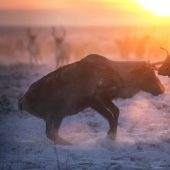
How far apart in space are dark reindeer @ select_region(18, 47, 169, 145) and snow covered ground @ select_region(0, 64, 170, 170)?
407 mm

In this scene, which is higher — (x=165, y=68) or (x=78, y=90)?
(x=165, y=68)

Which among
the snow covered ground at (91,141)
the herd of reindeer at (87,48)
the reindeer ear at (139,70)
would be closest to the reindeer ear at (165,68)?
the reindeer ear at (139,70)

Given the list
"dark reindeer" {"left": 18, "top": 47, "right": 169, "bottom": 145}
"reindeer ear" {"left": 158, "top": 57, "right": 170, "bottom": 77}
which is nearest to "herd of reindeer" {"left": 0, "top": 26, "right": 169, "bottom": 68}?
"reindeer ear" {"left": 158, "top": 57, "right": 170, "bottom": 77}

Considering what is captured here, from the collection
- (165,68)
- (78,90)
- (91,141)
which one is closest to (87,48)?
(165,68)

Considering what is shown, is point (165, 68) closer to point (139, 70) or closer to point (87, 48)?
point (139, 70)

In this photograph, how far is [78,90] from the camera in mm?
7848

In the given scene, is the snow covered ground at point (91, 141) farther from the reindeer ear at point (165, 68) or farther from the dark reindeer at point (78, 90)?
the reindeer ear at point (165, 68)

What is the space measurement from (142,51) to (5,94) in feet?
68.6

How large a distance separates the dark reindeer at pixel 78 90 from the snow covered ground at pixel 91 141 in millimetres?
407

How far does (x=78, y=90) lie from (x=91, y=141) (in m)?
0.94

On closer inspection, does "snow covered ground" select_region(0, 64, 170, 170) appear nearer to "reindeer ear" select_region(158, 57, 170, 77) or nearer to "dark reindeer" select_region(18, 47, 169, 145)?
"dark reindeer" select_region(18, 47, 169, 145)

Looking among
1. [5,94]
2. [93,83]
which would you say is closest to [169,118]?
[93,83]

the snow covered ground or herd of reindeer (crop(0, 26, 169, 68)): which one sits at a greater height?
the snow covered ground

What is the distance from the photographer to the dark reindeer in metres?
7.80
